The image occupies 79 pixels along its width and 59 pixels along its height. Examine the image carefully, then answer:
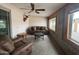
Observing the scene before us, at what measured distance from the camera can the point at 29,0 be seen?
1.36 meters

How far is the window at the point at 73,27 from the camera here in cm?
220

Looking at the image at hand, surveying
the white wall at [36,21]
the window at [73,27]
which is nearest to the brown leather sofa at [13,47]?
→ the white wall at [36,21]

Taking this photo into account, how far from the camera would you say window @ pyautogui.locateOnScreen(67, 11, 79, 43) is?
2198mm

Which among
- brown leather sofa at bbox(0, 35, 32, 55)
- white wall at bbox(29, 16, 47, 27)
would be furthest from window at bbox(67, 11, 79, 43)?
brown leather sofa at bbox(0, 35, 32, 55)

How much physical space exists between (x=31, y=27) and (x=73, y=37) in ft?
4.45

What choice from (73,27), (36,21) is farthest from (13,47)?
(73,27)

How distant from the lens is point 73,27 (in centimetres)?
240

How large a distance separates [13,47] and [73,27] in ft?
5.42

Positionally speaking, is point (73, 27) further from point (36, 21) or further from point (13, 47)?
point (13, 47)

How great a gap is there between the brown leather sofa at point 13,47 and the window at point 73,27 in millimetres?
1183

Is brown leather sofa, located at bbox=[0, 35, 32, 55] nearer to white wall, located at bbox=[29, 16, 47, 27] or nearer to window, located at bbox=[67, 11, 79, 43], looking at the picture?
white wall, located at bbox=[29, 16, 47, 27]
